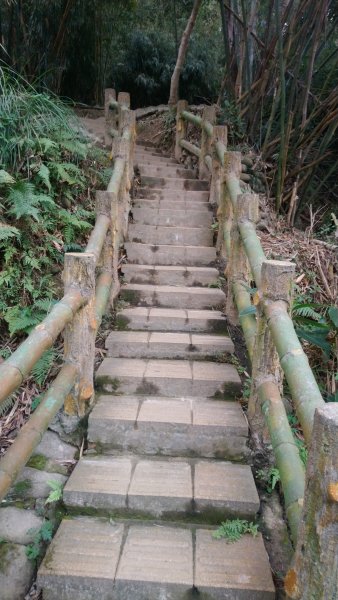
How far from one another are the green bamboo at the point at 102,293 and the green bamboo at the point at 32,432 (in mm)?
Result: 456

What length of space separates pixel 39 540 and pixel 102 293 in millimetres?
1565

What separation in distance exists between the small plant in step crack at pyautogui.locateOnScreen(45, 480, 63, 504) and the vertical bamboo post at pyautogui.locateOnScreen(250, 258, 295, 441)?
1069mm

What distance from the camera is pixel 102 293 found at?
305 cm

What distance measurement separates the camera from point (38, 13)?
777 cm

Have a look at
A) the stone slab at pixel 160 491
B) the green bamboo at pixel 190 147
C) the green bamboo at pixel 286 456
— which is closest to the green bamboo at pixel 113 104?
the green bamboo at pixel 190 147

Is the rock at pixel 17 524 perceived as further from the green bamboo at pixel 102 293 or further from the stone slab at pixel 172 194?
the stone slab at pixel 172 194

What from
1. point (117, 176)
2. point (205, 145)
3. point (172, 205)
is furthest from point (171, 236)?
point (205, 145)

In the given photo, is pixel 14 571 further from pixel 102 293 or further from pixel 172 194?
pixel 172 194

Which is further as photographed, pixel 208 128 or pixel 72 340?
pixel 208 128

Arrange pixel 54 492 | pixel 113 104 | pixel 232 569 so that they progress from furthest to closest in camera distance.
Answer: pixel 113 104 → pixel 54 492 → pixel 232 569

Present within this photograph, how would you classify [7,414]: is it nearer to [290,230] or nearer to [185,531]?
[185,531]

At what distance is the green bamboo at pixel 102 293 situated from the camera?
281 cm

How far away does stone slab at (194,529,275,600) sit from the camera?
1.73 meters

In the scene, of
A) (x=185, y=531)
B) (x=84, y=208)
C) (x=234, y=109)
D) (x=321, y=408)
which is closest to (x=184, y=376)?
(x=185, y=531)
